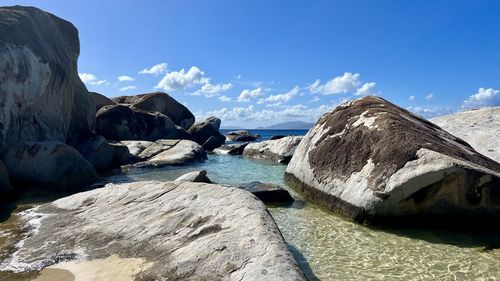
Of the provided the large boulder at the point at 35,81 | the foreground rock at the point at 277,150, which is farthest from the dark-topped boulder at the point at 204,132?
the large boulder at the point at 35,81

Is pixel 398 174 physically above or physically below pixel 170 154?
above

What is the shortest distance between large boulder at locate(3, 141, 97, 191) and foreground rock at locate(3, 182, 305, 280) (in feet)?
18.4

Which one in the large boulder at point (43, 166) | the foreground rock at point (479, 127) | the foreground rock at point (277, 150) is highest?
the foreground rock at point (479, 127)

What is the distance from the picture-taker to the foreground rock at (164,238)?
18.6 ft

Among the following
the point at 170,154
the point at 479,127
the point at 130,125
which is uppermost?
the point at 479,127

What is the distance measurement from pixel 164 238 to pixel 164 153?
19.6 meters

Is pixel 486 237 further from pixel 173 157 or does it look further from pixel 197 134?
pixel 197 134

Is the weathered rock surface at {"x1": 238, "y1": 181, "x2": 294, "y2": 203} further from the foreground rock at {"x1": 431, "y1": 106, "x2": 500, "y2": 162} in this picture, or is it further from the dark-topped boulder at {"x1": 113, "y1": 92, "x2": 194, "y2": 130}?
the dark-topped boulder at {"x1": 113, "y1": 92, "x2": 194, "y2": 130}

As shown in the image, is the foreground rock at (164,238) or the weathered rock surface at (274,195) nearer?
the foreground rock at (164,238)

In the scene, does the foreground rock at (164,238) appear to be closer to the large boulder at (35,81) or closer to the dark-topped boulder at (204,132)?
the large boulder at (35,81)

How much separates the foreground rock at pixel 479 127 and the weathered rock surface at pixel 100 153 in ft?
56.7

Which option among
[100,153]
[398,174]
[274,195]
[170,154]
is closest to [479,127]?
[398,174]

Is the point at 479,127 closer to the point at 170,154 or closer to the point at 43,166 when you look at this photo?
the point at 43,166

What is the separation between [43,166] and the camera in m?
14.9
